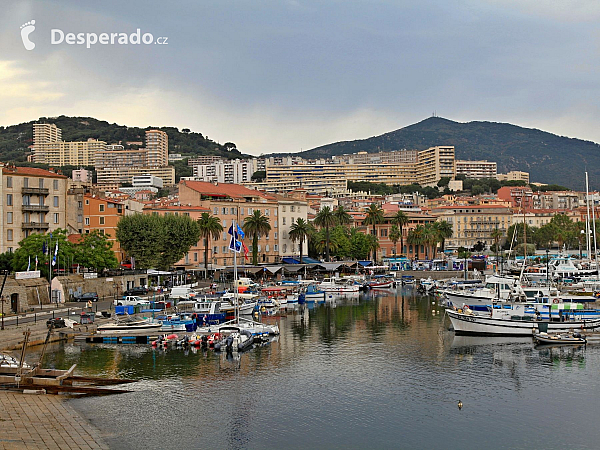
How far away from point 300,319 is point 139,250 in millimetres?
26183

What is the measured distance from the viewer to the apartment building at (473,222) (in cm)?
15600

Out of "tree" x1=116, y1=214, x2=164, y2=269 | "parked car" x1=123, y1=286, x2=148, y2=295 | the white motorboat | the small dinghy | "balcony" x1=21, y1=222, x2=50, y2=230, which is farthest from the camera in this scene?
the white motorboat

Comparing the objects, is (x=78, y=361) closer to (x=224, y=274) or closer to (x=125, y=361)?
(x=125, y=361)

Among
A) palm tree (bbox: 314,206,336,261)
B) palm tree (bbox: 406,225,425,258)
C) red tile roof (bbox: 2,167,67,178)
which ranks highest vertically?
red tile roof (bbox: 2,167,67,178)

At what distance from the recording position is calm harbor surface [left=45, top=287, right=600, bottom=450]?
28438mm

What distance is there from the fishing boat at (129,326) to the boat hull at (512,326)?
23.7 m

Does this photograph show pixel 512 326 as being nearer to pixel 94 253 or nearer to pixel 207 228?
pixel 94 253

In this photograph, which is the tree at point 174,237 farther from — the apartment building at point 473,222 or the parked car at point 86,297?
the apartment building at point 473,222

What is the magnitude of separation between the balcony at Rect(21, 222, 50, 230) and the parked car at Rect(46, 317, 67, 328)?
93.1ft

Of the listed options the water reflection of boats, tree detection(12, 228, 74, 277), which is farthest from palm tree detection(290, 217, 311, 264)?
the water reflection of boats

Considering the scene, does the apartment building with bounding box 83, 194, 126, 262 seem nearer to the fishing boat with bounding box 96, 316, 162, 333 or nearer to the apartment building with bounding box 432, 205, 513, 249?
the fishing boat with bounding box 96, 316, 162, 333

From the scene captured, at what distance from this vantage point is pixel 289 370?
40.2 m

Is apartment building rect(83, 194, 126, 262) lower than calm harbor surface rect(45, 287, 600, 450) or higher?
higher

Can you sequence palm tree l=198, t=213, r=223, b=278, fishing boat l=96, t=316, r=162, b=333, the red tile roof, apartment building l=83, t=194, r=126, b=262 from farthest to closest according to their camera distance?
1. palm tree l=198, t=213, r=223, b=278
2. apartment building l=83, t=194, r=126, b=262
3. the red tile roof
4. fishing boat l=96, t=316, r=162, b=333
